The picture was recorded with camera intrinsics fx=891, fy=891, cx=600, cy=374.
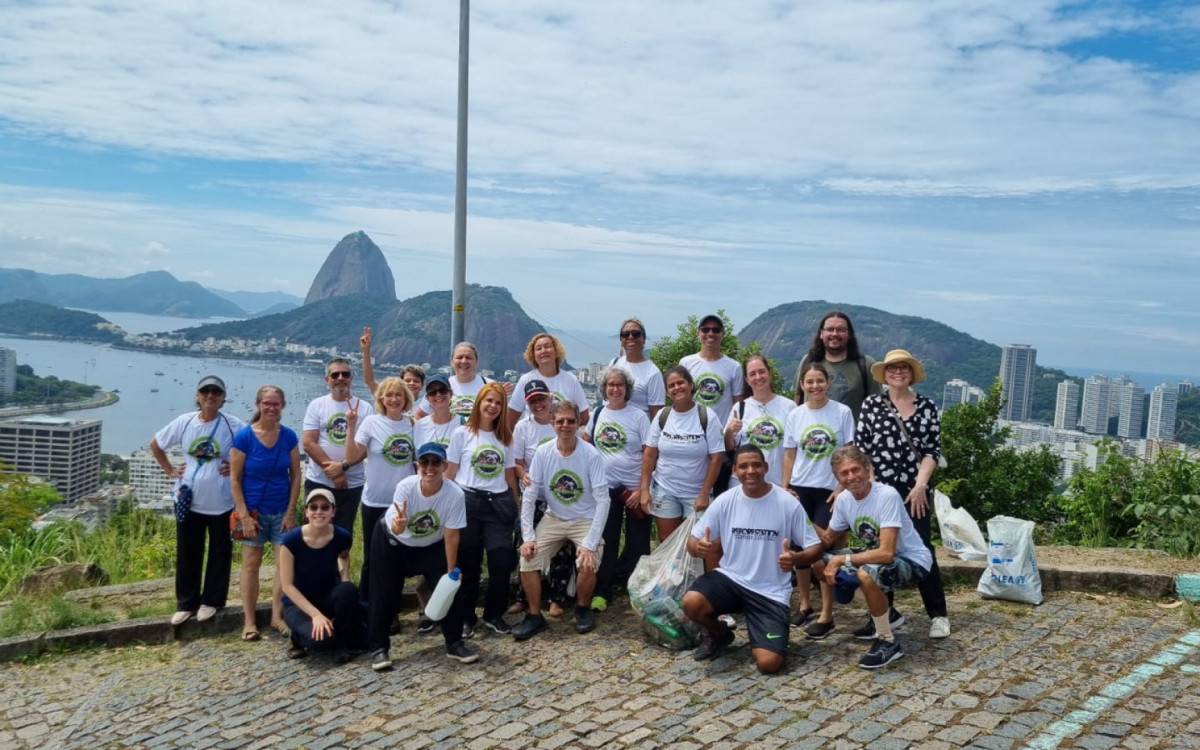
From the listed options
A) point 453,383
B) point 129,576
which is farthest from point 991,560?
point 129,576

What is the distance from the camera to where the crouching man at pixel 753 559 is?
564 centimetres

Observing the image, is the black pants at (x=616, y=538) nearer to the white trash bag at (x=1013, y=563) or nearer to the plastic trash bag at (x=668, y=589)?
the plastic trash bag at (x=668, y=589)

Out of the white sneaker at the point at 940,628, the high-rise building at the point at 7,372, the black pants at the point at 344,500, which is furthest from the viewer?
the high-rise building at the point at 7,372

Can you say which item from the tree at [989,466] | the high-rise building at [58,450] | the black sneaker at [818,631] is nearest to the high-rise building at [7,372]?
the high-rise building at [58,450]

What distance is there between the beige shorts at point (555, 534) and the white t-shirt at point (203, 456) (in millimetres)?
2350

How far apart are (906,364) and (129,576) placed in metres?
7.72

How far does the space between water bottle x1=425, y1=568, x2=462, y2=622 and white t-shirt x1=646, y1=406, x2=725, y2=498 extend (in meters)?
1.73

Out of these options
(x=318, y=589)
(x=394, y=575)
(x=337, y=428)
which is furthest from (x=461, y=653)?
(x=337, y=428)

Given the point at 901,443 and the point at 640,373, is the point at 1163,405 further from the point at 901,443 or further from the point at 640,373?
the point at 640,373

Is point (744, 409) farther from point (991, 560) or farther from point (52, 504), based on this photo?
point (52, 504)

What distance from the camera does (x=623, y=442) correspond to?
686 cm

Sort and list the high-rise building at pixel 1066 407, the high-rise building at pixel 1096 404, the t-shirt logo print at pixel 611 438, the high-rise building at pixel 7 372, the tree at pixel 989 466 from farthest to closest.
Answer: the high-rise building at pixel 7 372, the high-rise building at pixel 1066 407, the high-rise building at pixel 1096 404, the tree at pixel 989 466, the t-shirt logo print at pixel 611 438

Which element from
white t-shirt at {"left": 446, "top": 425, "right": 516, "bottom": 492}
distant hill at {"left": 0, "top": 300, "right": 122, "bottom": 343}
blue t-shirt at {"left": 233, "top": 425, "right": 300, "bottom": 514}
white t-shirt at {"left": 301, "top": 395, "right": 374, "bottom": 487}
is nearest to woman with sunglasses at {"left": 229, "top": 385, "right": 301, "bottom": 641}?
blue t-shirt at {"left": 233, "top": 425, "right": 300, "bottom": 514}

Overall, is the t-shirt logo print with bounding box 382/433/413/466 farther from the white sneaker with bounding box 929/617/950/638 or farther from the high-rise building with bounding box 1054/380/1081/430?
the high-rise building with bounding box 1054/380/1081/430
